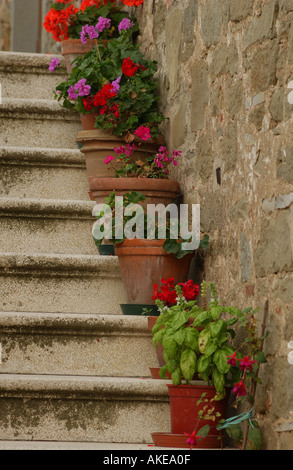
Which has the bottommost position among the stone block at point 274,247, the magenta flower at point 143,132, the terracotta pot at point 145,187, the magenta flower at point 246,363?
the magenta flower at point 246,363

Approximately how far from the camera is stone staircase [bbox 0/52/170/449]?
2.76 m

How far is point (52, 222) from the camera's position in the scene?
11.8 feet

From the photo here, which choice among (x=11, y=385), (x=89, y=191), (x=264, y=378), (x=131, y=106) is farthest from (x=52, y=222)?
(x=264, y=378)

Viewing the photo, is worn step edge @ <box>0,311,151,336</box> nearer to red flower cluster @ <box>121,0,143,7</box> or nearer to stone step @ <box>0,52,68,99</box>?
stone step @ <box>0,52,68,99</box>

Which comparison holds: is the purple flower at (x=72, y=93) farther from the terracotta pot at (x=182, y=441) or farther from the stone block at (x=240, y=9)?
the terracotta pot at (x=182, y=441)

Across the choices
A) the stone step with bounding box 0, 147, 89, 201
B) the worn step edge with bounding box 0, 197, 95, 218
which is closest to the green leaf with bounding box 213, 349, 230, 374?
the worn step edge with bounding box 0, 197, 95, 218

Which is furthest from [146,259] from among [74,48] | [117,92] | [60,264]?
[74,48]

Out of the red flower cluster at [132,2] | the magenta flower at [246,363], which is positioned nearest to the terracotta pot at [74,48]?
the red flower cluster at [132,2]

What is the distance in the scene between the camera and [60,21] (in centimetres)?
458

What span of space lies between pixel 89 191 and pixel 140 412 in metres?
1.37

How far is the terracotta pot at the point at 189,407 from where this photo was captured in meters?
2.64

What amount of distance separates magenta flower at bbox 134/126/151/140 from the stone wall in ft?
0.41

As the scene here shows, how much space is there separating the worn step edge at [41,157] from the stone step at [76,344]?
1001 mm
